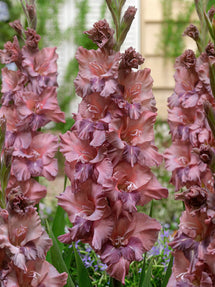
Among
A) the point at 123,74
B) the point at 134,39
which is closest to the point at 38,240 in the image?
the point at 123,74

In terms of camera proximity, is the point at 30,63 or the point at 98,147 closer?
the point at 98,147

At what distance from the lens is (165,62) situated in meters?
3.36

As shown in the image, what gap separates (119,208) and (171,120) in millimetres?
448

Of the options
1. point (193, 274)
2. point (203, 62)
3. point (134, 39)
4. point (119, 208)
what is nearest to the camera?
point (193, 274)

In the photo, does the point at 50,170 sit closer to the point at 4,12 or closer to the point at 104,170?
the point at 104,170

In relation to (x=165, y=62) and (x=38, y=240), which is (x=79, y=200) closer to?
(x=38, y=240)

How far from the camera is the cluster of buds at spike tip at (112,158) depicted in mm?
969

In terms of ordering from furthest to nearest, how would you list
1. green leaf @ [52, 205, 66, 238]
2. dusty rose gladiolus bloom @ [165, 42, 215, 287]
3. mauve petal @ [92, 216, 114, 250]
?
green leaf @ [52, 205, 66, 238]
dusty rose gladiolus bloom @ [165, 42, 215, 287]
mauve petal @ [92, 216, 114, 250]

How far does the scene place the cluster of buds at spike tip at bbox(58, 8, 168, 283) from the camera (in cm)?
97

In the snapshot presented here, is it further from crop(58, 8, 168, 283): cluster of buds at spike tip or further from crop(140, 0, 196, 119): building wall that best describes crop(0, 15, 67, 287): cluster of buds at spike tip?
crop(140, 0, 196, 119): building wall

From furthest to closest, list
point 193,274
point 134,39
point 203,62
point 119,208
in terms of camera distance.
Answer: point 134,39 → point 203,62 → point 119,208 → point 193,274

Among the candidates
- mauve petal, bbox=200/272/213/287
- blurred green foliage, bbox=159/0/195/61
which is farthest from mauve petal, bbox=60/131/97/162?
blurred green foliage, bbox=159/0/195/61

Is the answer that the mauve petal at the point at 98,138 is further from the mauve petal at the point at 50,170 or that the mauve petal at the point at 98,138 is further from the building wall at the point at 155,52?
the building wall at the point at 155,52

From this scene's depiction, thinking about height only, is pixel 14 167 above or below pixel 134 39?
below
